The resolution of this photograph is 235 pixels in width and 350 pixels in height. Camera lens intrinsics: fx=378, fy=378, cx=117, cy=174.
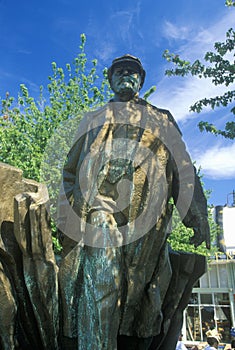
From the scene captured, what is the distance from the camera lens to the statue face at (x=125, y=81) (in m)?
3.97

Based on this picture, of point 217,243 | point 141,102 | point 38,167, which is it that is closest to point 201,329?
point 217,243

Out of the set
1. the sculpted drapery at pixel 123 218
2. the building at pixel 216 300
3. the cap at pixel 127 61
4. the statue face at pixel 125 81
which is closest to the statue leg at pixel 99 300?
the sculpted drapery at pixel 123 218

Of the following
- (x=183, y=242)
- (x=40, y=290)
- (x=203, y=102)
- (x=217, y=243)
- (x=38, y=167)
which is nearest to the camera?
(x=40, y=290)

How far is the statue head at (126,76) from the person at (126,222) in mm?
11

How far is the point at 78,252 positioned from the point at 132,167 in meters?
0.95

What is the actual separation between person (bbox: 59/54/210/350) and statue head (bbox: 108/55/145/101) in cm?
1

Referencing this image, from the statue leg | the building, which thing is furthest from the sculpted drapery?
the building

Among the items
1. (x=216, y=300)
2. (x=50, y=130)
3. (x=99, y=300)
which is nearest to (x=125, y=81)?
(x=99, y=300)

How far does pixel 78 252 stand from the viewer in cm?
323

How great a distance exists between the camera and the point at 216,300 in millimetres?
23469

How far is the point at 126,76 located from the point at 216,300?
2222cm

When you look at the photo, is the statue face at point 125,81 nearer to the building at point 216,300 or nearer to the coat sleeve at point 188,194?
the coat sleeve at point 188,194

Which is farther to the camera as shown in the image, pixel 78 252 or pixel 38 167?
pixel 38 167

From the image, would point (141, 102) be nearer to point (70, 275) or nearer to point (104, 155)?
point (104, 155)
